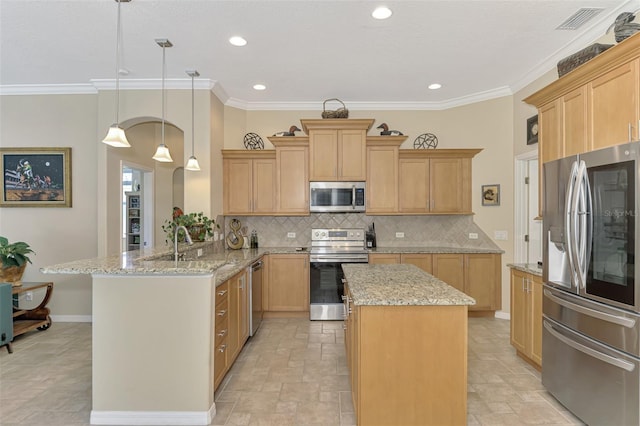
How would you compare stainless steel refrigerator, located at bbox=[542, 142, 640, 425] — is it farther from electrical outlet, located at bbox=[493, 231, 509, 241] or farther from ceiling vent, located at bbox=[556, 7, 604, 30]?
electrical outlet, located at bbox=[493, 231, 509, 241]

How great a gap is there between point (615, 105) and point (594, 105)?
0.19 metres

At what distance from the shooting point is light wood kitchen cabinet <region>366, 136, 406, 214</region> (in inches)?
181

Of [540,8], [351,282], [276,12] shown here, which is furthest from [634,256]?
[276,12]

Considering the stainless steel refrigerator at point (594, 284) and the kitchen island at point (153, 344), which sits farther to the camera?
the kitchen island at point (153, 344)

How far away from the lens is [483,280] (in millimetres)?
4410

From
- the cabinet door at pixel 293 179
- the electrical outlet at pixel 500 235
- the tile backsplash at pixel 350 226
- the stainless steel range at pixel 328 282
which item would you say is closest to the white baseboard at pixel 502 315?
the electrical outlet at pixel 500 235

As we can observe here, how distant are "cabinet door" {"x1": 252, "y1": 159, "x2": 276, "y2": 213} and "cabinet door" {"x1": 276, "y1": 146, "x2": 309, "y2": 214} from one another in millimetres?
112

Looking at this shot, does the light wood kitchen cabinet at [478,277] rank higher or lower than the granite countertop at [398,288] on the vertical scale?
lower

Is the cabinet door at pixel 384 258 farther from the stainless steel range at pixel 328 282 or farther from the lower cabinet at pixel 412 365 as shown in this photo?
the lower cabinet at pixel 412 365

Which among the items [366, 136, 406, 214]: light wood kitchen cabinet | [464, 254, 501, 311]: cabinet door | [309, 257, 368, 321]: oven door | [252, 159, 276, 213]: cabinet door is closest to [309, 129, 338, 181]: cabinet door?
[366, 136, 406, 214]: light wood kitchen cabinet

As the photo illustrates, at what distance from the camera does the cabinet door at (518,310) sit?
3014 millimetres

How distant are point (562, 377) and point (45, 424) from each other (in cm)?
360

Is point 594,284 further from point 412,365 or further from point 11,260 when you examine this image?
point 11,260

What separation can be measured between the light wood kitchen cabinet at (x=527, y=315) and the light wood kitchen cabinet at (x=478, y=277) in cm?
117
